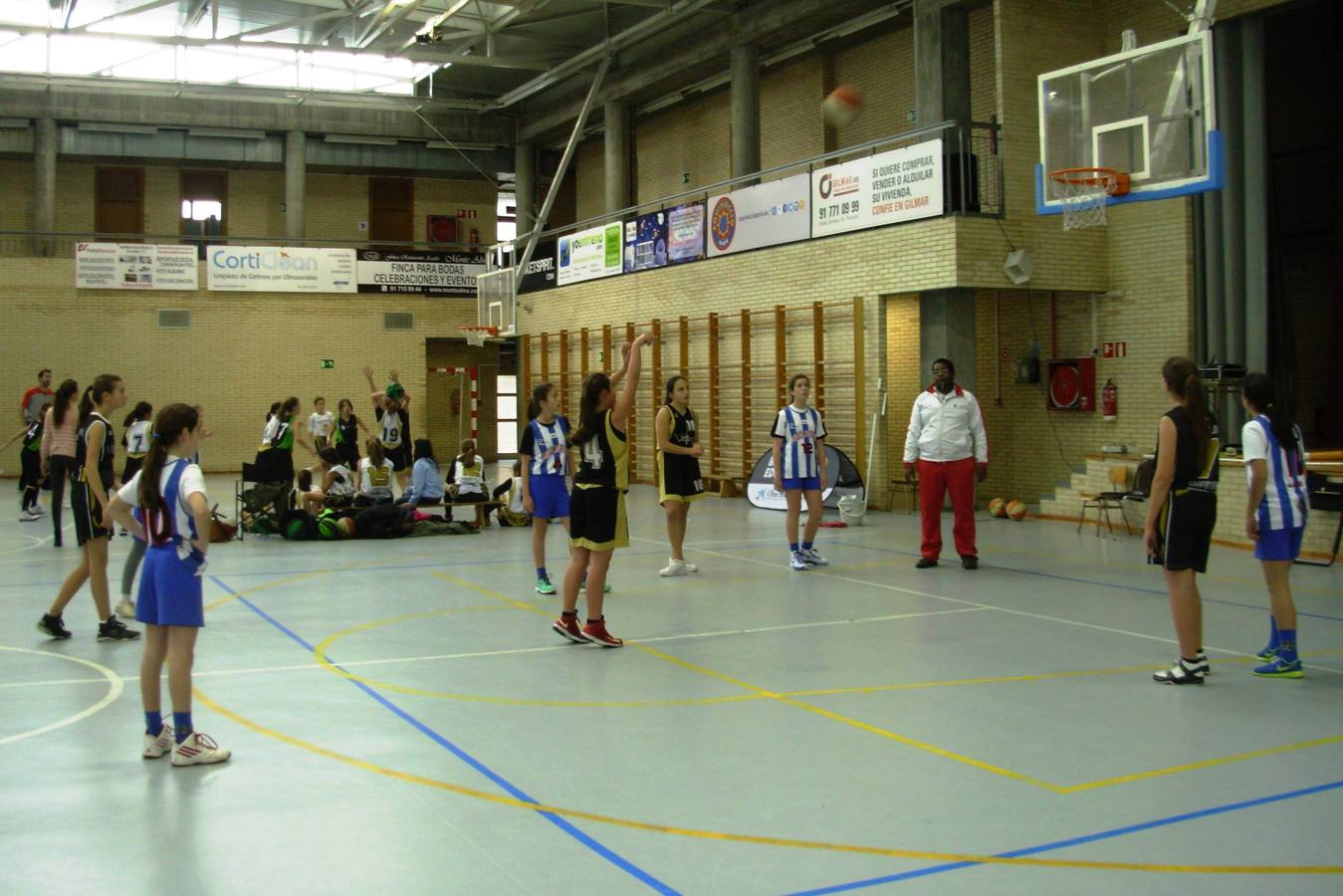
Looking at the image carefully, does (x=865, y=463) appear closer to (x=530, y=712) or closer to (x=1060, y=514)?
(x=1060, y=514)

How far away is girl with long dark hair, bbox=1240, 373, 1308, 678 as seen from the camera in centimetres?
705

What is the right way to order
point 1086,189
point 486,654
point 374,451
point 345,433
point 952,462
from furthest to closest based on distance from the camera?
point 345,433 → point 374,451 → point 1086,189 → point 952,462 → point 486,654

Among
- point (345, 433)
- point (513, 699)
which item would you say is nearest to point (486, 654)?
point (513, 699)

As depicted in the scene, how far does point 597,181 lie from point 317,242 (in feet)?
24.7

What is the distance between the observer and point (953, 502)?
39.0 feet

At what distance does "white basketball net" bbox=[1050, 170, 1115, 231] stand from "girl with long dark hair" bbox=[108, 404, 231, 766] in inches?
402

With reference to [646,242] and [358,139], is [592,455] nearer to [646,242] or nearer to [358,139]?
[646,242]

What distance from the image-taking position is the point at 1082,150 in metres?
13.2

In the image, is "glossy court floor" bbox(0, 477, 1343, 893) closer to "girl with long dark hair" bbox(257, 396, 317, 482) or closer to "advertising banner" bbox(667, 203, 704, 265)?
"girl with long dark hair" bbox(257, 396, 317, 482)

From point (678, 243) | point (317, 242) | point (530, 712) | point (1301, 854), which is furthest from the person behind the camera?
point (317, 242)

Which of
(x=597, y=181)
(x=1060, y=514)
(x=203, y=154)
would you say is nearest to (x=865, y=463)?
(x=1060, y=514)

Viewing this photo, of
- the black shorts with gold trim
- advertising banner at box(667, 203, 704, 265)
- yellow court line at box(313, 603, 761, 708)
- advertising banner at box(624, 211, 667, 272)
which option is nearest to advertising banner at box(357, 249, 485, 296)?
advertising banner at box(624, 211, 667, 272)

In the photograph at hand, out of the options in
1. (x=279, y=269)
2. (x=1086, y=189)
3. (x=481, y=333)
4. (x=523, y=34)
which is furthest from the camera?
(x=279, y=269)

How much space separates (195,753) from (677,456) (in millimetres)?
6496
